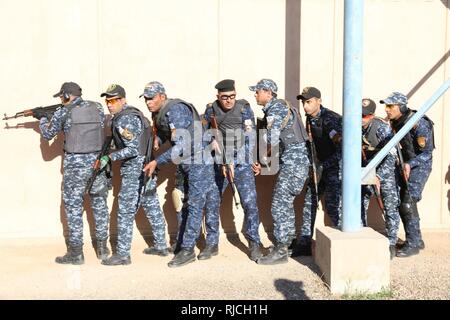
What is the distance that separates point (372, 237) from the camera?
420cm

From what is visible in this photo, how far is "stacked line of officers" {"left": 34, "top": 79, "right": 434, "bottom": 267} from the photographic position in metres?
5.04

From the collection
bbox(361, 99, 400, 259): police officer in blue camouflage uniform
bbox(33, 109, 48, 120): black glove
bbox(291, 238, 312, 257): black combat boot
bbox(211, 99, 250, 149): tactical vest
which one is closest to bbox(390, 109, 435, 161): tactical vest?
bbox(361, 99, 400, 259): police officer in blue camouflage uniform

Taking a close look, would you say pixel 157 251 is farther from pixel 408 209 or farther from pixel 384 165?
pixel 408 209

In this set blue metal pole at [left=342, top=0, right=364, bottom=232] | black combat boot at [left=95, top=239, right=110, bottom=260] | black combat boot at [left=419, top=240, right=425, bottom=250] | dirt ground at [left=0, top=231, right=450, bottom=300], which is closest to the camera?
blue metal pole at [left=342, top=0, right=364, bottom=232]

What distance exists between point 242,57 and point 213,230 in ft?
6.29

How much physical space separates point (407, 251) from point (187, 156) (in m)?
2.32

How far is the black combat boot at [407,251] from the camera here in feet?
17.3

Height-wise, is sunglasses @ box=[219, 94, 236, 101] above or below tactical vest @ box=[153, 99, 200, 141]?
above

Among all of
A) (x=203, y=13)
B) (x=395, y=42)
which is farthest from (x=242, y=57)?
(x=395, y=42)

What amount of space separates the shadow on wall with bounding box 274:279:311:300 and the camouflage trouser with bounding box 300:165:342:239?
0.91 metres

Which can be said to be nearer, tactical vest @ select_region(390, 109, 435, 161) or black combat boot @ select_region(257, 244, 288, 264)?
black combat boot @ select_region(257, 244, 288, 264)

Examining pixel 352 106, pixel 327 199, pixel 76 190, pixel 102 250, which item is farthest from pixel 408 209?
pixel 76 190

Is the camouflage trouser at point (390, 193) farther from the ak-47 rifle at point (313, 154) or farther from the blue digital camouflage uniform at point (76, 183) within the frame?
the blue digital camouflage uniform at point (76, 183)

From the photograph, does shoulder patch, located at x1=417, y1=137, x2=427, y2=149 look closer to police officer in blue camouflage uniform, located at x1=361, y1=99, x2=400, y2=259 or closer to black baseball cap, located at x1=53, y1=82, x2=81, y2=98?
police officer in blue camouflage uniform, located at x1=361, y1=99, x2=400, y2=259
